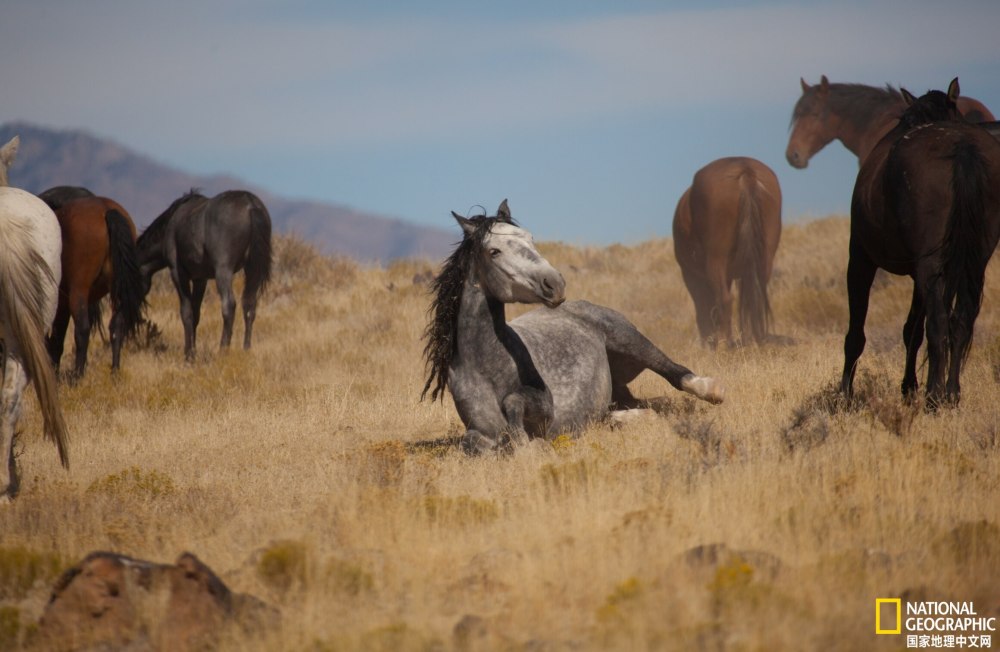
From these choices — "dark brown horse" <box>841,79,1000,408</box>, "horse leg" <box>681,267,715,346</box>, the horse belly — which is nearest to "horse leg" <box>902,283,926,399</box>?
"dark brown horse" <box>841,79,1000,408</box>

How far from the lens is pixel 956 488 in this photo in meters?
5.43

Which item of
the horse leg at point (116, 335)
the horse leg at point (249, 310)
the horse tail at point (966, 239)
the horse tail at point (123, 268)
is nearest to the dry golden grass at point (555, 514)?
the horse tail at point (966, 239)

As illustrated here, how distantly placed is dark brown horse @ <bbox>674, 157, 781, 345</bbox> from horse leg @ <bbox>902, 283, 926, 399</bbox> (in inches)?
206

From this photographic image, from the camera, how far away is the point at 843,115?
15.2 metres

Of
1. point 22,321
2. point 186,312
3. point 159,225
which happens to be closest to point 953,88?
point 22,321

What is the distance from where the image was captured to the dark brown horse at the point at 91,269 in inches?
472

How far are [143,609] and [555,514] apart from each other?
7.27 ft

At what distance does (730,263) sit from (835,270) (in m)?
5.56

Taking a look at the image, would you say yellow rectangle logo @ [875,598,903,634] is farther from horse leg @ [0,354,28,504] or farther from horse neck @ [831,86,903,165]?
horse neck @ [831,86,903,165]

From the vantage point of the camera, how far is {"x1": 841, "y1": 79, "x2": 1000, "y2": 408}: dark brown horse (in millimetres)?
6801

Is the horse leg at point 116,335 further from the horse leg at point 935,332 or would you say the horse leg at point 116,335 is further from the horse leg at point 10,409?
the horse leg at point 935,332

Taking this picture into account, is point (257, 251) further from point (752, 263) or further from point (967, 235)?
point (967, 235)

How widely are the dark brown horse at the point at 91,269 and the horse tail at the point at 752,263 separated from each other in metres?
8.11

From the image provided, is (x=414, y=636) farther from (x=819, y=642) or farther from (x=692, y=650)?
(x=819, y=642)
